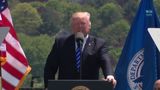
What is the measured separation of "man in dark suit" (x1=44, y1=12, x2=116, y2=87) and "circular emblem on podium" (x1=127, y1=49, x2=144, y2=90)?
253 cm

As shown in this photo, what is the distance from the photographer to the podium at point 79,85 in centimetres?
756

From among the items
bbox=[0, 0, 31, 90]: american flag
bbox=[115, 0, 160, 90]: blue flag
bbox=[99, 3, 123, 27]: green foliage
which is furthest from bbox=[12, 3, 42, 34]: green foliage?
bbox=[115, 0, 160, 90]: blue flag

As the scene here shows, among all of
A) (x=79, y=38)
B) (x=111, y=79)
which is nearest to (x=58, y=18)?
(x=79, y=38)

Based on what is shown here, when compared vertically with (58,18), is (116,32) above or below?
above

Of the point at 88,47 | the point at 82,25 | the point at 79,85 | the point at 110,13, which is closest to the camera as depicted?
the point at 79,85

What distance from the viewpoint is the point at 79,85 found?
7547 mm

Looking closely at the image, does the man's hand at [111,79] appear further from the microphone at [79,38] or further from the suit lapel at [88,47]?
the microphone at [79,38]

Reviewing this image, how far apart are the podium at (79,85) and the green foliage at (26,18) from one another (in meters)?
66.8

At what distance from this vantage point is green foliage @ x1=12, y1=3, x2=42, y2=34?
7619cm

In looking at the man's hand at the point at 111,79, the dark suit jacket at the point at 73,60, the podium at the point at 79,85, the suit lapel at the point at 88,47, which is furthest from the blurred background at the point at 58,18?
the podium at the point at 79,85

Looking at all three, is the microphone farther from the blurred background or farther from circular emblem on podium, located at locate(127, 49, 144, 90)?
the blurred background

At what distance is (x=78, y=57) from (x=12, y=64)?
15.2 ft

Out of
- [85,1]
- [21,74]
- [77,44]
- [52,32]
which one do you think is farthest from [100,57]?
[85,1]

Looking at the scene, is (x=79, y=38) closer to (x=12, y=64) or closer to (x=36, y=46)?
(x=12, y=64)
